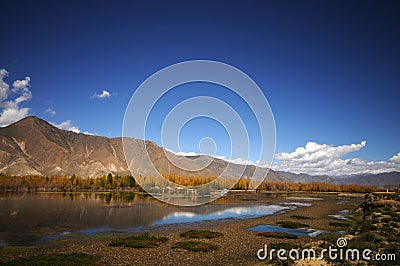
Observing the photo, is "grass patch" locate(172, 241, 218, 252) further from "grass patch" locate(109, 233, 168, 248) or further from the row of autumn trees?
the row of autumn trees

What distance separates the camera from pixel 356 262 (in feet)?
39.9

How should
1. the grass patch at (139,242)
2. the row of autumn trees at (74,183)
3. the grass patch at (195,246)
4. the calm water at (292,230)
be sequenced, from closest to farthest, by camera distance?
the grass patch at (195,246) < the grass patch at (139,242) < the calm water at (292,230) < the row of autumn trees at (74,183)

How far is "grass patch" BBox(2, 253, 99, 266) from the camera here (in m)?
15.2

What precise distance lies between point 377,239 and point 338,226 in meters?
19.7

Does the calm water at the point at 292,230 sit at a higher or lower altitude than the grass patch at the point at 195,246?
lower

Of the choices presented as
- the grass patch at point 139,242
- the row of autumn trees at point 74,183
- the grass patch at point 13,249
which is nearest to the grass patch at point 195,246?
the grass patch at point 139,242

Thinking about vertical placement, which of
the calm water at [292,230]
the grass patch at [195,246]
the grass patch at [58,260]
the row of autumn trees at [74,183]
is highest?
the grass patch at [58,260]

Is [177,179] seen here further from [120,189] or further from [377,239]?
[377,239]

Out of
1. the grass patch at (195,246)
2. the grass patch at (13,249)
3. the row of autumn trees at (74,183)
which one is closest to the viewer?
the grass patch at (13,249)

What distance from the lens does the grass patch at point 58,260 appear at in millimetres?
15155

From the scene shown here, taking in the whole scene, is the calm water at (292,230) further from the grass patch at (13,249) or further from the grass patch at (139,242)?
the grass patch at (13,249)

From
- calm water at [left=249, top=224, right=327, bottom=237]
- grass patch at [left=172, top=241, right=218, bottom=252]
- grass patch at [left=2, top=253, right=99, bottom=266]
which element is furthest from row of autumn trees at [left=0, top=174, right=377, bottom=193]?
grass patch at [left=2, top=253, right=99, bottom=266]

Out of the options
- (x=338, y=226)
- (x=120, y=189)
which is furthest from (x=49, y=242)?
(x=120, y=189)

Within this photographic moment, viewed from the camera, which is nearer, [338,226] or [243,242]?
[243,242]
